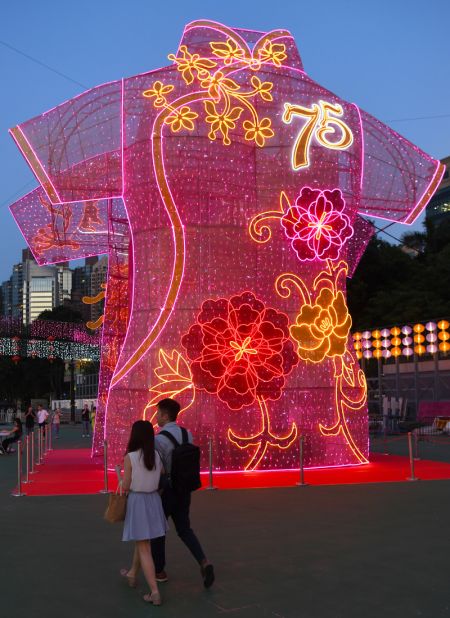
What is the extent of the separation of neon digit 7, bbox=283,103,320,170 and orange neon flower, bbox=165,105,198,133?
2035 mm

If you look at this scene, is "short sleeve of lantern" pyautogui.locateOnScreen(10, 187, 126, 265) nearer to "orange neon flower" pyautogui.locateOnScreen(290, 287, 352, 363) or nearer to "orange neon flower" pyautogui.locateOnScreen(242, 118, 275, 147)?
"orange neon flower" pyautogui.locateOnScreen(242, 118, 275, 147)

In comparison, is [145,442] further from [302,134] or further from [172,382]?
[302,134]

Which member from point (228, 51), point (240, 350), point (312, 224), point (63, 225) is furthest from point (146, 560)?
point (63, 225)

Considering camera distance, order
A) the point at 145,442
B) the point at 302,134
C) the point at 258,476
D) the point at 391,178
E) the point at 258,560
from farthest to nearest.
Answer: the point at 391,178, the point at 302,134, the point at 258,476, the point at 258,560, the point at 145,442

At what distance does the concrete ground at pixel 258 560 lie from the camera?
5648 mm

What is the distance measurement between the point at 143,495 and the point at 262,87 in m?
11.7

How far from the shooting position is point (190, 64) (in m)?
15.5

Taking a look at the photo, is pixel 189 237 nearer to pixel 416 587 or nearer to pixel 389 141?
pixel 389 141

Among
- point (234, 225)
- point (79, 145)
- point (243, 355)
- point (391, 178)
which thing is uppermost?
point (79, 145)

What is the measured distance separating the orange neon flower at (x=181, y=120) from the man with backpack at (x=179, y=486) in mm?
9899

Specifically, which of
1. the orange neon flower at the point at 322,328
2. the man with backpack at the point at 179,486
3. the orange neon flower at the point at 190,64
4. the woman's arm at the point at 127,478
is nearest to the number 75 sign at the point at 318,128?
the orange neon flower at the point at 190,64

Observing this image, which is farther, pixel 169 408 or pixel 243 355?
pixel 243 355

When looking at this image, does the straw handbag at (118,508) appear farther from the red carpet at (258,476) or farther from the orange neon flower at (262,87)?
the orange neon flower at (262,87)

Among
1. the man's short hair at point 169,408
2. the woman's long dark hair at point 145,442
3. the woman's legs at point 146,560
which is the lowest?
the woman's legs at point 146,560
